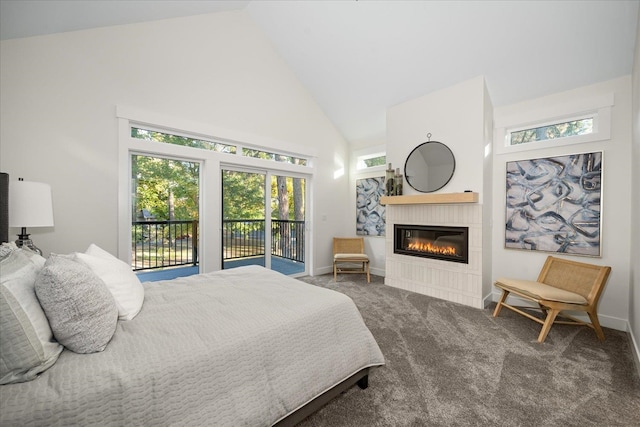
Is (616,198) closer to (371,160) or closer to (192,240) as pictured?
(371,160)

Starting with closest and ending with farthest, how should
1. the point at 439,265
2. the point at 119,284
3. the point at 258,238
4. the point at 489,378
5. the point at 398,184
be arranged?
1. the point at 119,284
2. the point at 489,378
3. the point at 439,265
4. the point at 398,184
5. the point at 258,238

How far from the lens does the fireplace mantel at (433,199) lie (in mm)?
3114

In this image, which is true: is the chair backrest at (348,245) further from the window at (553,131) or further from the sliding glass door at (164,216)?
the window at (553,131)

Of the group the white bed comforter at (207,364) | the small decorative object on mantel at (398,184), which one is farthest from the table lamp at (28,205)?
the small decorative object on mantel at (398,184)

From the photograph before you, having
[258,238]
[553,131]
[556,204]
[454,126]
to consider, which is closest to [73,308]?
[258,238]

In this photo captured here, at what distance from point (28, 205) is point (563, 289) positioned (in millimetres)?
4804

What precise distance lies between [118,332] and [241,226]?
9.52 feet

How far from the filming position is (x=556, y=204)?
302cm

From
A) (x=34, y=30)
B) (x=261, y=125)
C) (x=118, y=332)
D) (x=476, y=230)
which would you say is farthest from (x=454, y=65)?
(x=34, y=30)

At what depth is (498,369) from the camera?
1907mm

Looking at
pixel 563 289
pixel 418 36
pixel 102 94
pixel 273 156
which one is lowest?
pixel 563 289

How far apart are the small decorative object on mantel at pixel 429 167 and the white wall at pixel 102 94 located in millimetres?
2229

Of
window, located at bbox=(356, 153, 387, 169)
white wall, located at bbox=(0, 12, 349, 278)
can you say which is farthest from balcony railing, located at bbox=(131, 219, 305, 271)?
window, located at bbox=(356, 153, 387, 169)

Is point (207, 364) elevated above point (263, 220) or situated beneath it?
situated beneath
